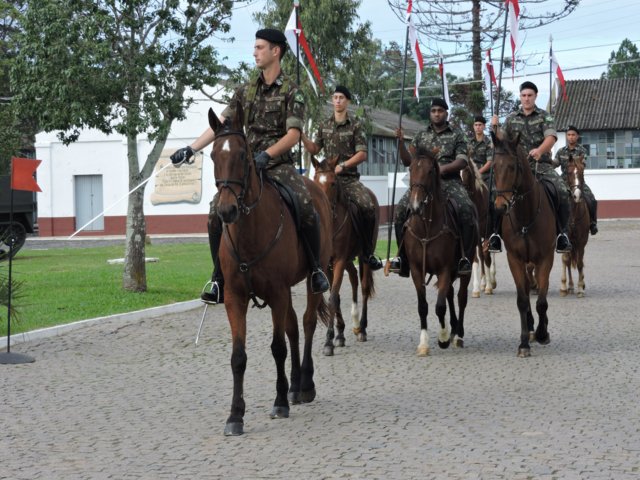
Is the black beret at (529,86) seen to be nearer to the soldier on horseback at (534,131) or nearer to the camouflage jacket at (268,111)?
the soldier on horseback at (534,131)

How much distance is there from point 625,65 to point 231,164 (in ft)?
307

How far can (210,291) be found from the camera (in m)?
6.59

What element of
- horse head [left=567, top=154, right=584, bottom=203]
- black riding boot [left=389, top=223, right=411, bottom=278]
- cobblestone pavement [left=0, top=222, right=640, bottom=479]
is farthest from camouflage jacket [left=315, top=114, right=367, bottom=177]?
horse head [left=567, top=154, right=584, bottom=203]

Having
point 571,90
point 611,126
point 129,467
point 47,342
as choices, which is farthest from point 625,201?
point 129,467

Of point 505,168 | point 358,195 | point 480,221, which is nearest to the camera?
point 505,168

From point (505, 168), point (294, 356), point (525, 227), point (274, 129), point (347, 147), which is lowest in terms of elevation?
point (294, 356)

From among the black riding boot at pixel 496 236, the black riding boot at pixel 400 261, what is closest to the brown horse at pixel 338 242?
the black riding boot at pixel 400 261

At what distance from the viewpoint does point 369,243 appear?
34.2 ft

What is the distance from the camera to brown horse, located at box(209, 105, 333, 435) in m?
5.84

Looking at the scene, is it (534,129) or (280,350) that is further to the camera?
(534,129)

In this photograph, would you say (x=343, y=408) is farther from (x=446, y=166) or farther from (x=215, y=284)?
(x=446, y=166)

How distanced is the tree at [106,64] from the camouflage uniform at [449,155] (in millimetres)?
5257

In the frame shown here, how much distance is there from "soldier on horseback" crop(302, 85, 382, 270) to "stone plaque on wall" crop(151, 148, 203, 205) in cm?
2876

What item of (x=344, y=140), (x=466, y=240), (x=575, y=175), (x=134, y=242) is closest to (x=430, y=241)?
(x=466, y=240)
